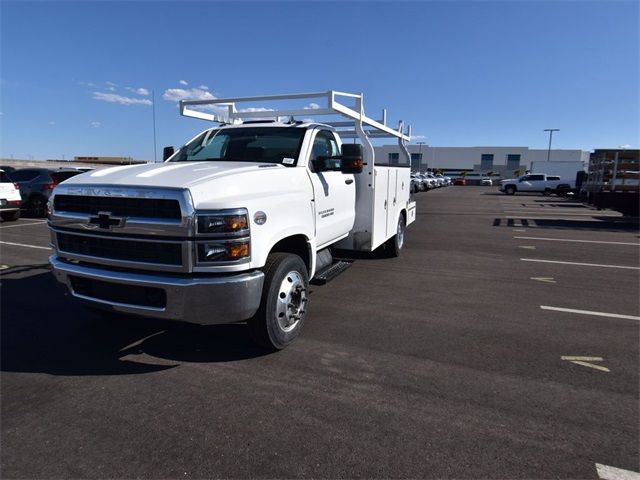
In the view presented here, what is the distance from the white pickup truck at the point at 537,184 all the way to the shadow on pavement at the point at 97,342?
1544 inches

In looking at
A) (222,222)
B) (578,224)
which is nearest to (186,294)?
(222,222)

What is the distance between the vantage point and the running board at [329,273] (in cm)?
455

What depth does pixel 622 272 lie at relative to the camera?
24.0ft

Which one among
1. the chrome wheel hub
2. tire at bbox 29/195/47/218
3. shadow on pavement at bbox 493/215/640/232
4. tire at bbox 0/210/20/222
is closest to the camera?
the chrome wheel hub

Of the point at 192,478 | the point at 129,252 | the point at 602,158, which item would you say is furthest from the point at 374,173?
the point at 602,158

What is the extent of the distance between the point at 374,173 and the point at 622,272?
16.2 ft

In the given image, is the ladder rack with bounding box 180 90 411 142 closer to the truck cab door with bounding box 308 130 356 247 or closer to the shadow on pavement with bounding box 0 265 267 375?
the truck cab door with bounding box 308 130 356 247

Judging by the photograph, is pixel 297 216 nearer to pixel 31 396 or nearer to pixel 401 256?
pixel 31 396

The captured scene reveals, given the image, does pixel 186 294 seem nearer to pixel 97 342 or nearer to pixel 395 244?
pixel 97 342

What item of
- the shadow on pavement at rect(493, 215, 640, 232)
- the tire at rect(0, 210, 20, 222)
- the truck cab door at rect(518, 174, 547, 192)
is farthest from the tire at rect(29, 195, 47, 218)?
the truck cab door at rect(518, 174, 547, 192)

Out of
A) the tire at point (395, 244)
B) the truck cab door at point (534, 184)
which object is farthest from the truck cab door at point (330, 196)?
the truck cab door at point (534, 184)

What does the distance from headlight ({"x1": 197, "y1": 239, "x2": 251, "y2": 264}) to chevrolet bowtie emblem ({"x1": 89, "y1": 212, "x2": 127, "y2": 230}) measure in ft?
2.23

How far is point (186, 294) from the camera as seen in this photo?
3.06 m

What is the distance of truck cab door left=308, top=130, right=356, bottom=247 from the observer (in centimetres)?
454
